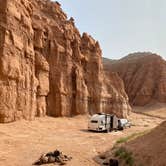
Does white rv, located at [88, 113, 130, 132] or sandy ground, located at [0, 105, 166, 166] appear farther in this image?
white rv, located at [88, 113, 130, 132]

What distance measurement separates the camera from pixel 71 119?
46.9 m

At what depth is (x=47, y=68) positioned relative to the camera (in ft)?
147

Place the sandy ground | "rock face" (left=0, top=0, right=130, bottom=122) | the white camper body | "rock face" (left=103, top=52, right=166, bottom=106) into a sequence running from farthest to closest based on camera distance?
"rock face" (left=103, top=52, right=166, bottom=106) < the white camper body < "rock face" (left=0, top=0, right=130, bottom=122) < the sandy ground

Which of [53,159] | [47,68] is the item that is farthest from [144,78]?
[53,159]

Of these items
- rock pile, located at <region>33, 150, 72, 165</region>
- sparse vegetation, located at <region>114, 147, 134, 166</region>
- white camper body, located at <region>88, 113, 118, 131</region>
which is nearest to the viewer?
sparse vegetation, located at <region>114, 147, 134, 166</region>

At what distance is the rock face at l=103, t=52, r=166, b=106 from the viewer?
99312 mm

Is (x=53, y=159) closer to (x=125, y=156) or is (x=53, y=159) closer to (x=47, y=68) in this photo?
(x=125, y=156)

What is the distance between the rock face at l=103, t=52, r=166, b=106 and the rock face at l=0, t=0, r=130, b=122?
29825 mm

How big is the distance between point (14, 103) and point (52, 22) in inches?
914

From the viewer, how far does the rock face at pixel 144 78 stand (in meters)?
99.3

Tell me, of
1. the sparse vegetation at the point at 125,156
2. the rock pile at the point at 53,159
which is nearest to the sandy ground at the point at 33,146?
the rock pile at the point at 53,159

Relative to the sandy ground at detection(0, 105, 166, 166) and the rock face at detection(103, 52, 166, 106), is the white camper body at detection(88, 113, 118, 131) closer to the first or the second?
the sandy ground at detection(0, 105, 166, 166)

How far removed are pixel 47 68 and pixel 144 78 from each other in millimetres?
65349

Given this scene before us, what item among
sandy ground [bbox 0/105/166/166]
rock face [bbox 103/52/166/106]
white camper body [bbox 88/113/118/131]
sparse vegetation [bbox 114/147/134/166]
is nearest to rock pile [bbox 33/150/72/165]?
sandy ground [bbox 0/105/166/166]
